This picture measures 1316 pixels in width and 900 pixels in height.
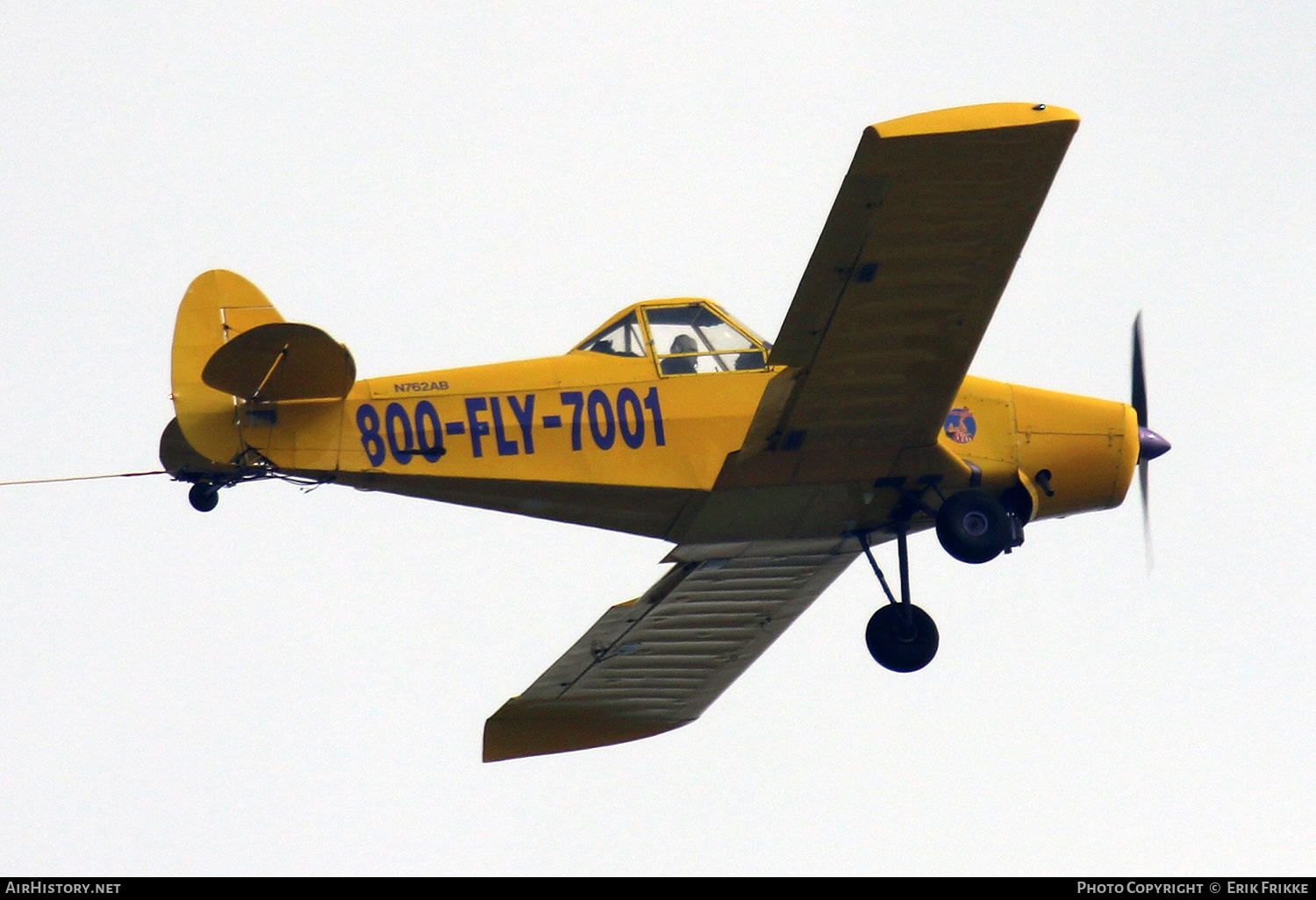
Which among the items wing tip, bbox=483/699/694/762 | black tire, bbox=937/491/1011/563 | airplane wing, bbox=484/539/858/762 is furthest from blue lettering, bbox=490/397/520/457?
wing tip, bbox=483/699/694/762

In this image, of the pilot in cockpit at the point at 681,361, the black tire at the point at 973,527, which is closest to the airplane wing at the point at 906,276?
the black tire at the point at 973,527

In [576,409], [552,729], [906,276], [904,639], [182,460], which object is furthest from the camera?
[552,729]

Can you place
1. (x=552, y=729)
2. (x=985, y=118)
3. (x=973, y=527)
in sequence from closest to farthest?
(x=985, y=118) < (x=973, y=527) < (x=552, y=729)

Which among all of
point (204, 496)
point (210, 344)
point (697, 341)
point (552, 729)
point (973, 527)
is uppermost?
point (210, 344)

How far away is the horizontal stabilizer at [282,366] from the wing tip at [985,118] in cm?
423

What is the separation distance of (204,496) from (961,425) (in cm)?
563

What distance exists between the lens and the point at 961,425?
1385cm

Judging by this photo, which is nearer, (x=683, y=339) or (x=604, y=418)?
(x=604, y=418)

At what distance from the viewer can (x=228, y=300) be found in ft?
43.0

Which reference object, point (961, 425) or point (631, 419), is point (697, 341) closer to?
point (631, 419)

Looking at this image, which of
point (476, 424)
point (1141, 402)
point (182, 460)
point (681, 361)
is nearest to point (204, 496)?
point (182, 460)

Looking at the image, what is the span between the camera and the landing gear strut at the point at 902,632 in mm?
14555

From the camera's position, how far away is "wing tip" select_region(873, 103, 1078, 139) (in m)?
10.6

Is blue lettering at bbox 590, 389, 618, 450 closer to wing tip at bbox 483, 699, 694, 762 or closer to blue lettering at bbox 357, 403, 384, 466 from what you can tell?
blue lettering at bbox 357, 403, 384, 466
